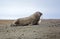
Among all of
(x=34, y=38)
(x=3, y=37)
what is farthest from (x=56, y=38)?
(x=3, y=37)

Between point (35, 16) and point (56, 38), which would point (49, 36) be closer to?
point (56, 38)

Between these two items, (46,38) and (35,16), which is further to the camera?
(35,16)

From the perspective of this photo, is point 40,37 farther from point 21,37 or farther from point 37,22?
point 37,22

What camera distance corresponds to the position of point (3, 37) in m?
3.51

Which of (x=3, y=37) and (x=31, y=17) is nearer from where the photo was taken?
(x=3, y=37)

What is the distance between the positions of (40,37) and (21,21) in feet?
10.3

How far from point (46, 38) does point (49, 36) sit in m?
0.16

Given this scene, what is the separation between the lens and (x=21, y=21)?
6.39 m

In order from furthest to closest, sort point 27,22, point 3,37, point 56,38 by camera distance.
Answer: point 27,22, point 3,37, point 56,38

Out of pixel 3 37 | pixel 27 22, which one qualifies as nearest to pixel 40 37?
pixel 3 37

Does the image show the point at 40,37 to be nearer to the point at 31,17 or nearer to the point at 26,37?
the point at 26,37

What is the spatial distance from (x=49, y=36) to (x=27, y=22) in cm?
289

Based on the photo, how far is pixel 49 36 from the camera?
3357 millimetres

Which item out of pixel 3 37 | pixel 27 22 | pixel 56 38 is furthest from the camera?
pixel 27 22
